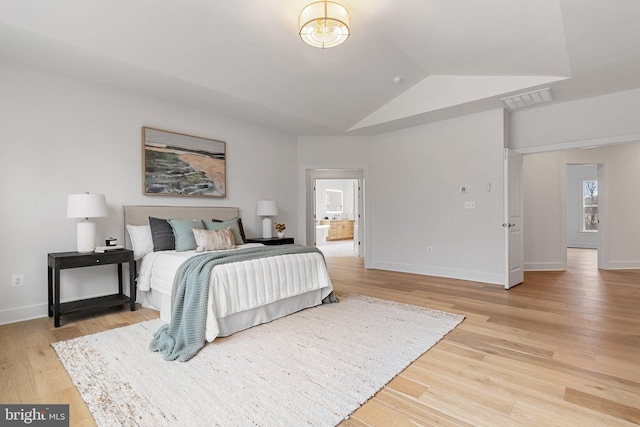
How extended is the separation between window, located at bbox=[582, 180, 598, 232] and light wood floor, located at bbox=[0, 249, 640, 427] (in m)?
6.30

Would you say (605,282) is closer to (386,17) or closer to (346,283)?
(346,283)

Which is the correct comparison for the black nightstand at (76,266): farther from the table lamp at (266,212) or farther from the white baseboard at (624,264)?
the white baseboard at (624,264)

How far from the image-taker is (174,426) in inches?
62.0

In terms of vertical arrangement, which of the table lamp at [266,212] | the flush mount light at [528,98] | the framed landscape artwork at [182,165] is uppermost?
the flush mount light at [528,98]

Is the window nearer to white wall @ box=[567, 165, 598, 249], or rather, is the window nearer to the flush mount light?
white wall @ box=[567, 165, 598, 249]

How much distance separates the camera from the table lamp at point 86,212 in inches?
124

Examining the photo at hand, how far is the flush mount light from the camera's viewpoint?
13.3 ft

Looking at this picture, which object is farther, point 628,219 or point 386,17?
point 628,219

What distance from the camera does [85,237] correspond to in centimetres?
324

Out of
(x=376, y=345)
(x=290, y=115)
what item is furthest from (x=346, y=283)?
(x=290, y=115)

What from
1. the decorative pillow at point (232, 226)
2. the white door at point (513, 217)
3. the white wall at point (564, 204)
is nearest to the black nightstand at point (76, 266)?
the decorative pillow at point (232, 226)

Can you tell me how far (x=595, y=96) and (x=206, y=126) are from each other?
208 inches

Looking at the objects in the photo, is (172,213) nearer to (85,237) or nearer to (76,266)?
(85,237)

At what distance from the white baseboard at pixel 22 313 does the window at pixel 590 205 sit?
12.0m
